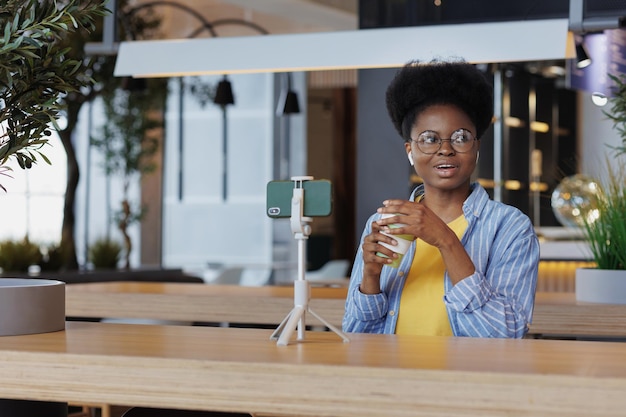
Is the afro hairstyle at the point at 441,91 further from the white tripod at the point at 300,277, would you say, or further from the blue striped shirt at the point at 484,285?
the white tripod at the point at 300,277

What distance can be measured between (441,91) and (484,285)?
1.70 ft

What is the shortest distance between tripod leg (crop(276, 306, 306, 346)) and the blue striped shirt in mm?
382

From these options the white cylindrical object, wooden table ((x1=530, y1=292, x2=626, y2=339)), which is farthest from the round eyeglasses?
the white cylindrical object

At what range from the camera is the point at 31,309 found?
2258mm

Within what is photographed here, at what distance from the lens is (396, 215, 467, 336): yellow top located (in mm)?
2381

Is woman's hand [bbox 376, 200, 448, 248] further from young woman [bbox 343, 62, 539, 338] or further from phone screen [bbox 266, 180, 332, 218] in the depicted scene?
phone screen [bbox 266, 180, 332, 218]

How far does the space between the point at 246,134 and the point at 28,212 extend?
3.08 metres

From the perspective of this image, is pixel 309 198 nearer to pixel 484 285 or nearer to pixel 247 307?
pixel 484 285

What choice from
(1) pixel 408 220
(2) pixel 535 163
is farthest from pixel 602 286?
(2) pixel 535 163

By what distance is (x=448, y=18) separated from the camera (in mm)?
5941

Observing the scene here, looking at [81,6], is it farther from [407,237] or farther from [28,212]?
[28,212]

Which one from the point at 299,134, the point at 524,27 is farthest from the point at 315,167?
the point at 524,27

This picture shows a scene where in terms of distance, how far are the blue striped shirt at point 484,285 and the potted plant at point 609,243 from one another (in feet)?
4.72

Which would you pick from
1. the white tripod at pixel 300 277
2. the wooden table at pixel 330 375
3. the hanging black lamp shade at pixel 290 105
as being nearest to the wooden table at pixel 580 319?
the wooden table at pixel 330 375
